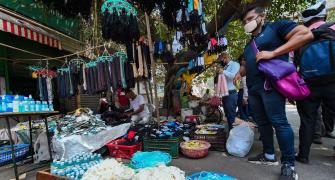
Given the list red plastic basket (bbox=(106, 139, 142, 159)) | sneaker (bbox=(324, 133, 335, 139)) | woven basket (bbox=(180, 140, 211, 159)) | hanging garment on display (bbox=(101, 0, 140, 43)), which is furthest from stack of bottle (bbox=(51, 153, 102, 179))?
sneaker (bbox=(324, 133, 335, 139))

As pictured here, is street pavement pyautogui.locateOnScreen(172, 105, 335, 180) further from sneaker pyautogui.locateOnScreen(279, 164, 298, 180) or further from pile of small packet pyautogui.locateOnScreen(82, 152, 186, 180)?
pile of small packet pyautogui.locateOnScreen(82, 152, 186, 180)

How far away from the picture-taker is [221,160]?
11.5 ft

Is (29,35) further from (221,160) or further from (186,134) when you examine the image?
(221,160)

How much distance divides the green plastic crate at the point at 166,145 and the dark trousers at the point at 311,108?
185 cm

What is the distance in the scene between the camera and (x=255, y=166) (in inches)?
121

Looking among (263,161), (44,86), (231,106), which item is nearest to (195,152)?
(263,161)

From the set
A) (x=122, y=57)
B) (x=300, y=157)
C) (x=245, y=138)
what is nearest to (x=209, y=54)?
(x=122, y=57)

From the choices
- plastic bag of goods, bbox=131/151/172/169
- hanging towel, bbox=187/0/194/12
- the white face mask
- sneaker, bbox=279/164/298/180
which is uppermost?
hanging towel, bbox=187/0/194/12

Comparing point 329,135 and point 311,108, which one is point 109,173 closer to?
point 311,108

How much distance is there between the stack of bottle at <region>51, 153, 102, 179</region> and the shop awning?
3549 millimetres

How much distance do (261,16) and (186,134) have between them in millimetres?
2544

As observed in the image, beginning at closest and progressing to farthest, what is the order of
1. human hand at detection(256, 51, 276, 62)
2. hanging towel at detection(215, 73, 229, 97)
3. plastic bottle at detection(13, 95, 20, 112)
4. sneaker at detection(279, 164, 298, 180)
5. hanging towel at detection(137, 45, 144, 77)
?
sneaker at detection(279, 164, 298, 180), human hand at detection(256, 51, 276, 62), plastic bottle at detection(13, 95, 20, 112), hanging towel at detection(215, 73, 229, 97), hanging towel at detection(137, 45, 144, 77)

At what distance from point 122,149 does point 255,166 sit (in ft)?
7.08

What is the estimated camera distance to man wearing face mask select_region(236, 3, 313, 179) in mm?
2518
